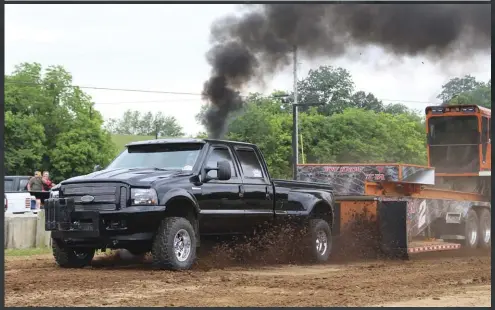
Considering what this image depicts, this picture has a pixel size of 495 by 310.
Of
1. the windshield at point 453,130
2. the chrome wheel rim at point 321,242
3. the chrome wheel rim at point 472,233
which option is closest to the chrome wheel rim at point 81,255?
the chrome wheel rim at point 321,242

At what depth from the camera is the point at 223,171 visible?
12445mm

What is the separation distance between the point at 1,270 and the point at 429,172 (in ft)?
35.3

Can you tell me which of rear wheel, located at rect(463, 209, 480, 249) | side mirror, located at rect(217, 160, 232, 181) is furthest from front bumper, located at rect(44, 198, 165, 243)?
rear wheel, located at rect(463, 209, 480, 249)

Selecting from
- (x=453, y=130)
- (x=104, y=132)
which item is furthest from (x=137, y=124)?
(x=453, y=130)

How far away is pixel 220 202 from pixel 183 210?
719 mm

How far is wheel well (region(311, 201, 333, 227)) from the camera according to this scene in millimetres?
14602

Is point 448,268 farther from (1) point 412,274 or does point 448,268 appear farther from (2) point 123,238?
(2) point 123,238

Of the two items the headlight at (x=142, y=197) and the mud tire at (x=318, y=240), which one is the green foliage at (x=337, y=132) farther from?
the headlight at (x=142, y=197)

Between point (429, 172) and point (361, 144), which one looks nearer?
point (429, 172)

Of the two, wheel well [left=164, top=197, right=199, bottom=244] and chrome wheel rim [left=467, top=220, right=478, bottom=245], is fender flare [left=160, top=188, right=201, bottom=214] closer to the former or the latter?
wheel well [left=164, top=197, right=199, bottom=244]

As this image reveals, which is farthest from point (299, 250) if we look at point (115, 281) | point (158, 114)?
point (158, 114)

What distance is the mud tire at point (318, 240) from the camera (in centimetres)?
1419

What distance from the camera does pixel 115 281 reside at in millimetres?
10477

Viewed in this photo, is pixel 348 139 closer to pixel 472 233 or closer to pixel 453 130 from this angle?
pixel 453 130
